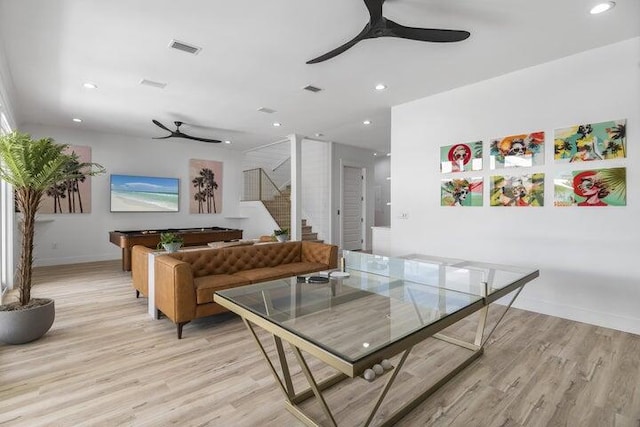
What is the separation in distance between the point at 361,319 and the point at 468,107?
3.63 meters

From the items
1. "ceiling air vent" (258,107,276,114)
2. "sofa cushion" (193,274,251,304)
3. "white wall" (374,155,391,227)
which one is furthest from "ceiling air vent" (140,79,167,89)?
"white wall" (374,155,391,227)

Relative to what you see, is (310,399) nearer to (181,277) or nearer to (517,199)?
(181,277)

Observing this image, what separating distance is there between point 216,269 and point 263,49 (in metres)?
2.47

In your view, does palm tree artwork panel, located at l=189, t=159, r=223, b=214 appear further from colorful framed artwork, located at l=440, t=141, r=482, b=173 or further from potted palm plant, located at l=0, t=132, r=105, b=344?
colorful framed artwork, located at l=440, t=141, r=482, b=173

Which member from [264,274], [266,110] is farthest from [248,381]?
[266,110]

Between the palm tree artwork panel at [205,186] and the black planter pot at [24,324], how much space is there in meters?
5.50

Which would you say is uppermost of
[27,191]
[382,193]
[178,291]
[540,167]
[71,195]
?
[382,193]

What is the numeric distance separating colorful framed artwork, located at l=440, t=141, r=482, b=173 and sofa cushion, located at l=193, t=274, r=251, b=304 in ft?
10.1

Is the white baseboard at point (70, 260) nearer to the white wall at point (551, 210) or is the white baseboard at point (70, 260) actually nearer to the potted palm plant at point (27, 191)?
the potted palm plant at point (27, 191)

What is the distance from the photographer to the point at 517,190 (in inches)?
149

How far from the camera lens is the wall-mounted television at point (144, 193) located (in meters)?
7.21

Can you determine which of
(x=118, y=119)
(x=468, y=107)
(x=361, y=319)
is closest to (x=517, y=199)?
(x=468, y=107)

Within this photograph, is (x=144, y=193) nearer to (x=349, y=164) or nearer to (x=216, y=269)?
(x=216, y=269)

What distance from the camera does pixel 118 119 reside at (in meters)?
5.91
